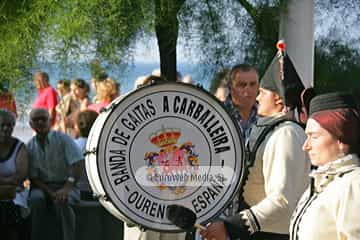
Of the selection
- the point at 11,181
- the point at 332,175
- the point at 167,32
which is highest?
the point at 167,32

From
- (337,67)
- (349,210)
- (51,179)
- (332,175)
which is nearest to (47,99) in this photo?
(51,179)

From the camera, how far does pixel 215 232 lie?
417 centimetres

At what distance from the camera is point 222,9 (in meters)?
5.97

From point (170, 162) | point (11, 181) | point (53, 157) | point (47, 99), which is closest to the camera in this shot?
point (170, 162)

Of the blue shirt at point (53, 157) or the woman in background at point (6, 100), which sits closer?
the woman in background at point (6, 100)

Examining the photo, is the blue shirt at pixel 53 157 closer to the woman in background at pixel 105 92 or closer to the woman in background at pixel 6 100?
the woman in background at pixel 105 92

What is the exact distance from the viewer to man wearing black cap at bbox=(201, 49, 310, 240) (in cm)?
433

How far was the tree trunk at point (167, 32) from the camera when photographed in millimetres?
5645

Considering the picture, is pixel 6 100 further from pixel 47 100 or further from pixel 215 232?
pixel 215 232

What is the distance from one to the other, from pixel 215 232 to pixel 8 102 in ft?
9.25

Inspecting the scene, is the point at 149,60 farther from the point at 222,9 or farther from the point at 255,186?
the point at 255,186

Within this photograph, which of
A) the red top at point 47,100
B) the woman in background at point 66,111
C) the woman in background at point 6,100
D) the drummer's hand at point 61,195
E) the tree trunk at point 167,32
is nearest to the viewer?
the tree trunk at point 167,32

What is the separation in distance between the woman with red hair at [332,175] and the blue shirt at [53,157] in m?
4.25

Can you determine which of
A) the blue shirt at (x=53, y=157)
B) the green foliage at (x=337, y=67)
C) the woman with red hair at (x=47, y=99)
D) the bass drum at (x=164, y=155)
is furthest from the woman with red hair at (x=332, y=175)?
the blue shirt at (x=53, y=157)
